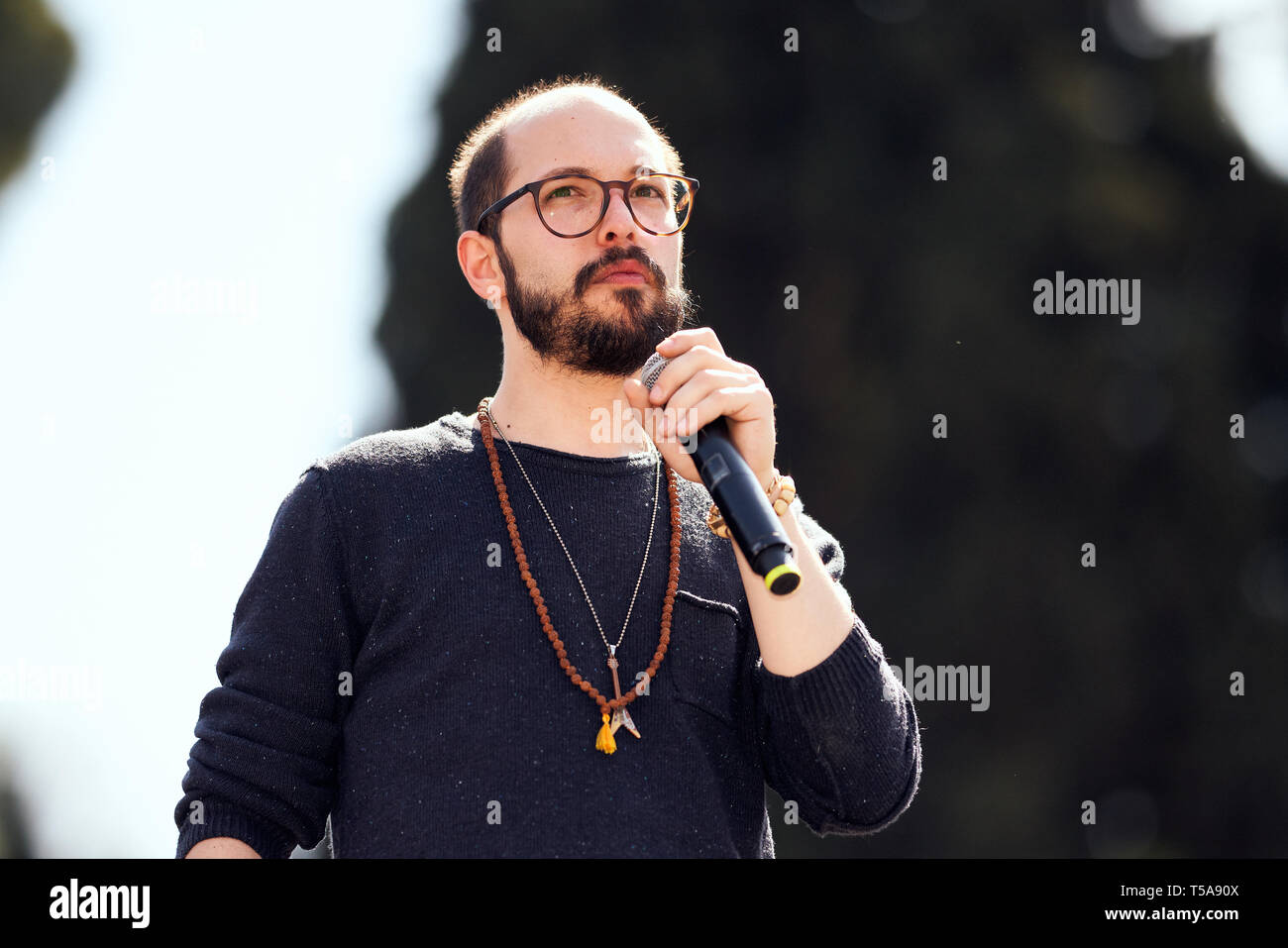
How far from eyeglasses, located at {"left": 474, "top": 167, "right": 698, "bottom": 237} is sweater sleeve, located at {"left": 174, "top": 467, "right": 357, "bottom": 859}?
81cm

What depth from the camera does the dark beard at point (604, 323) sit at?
332cm

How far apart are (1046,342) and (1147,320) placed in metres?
0.83

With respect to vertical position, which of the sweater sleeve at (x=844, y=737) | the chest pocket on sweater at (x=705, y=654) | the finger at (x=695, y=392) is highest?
the finger at (x=695, y=392)

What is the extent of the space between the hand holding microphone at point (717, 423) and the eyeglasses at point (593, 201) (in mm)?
458

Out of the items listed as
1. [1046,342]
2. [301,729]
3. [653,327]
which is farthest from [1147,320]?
[301,729]

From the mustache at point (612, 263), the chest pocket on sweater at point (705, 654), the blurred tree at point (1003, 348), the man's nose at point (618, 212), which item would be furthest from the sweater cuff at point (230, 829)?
the blurred tree at point (1003, 348)

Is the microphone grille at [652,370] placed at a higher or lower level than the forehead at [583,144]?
lower

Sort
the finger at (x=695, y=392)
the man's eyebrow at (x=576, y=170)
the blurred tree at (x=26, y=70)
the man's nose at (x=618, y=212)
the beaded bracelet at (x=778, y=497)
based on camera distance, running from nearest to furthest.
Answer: the finger at (x=695, y=392) < the beaded bracelet at (x=778, y=497) < the man's nose at (x=618, y=212) < the man's eyebrow at (x=576, y=170) < the blurred tree at (x=26, y=70)

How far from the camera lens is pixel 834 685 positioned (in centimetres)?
300

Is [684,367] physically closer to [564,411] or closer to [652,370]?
[652,370]

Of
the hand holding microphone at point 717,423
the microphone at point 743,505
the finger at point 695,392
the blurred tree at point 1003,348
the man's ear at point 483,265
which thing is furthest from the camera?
the blurred tree at point 1003,348

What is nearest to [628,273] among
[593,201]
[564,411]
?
[593,201]

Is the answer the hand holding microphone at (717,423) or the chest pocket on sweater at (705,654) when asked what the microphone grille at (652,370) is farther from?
the chest pocket on sweater at (705,654)

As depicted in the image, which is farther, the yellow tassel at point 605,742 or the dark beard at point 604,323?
the dark beard at point 604,323
